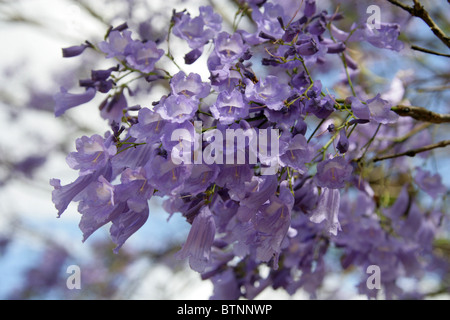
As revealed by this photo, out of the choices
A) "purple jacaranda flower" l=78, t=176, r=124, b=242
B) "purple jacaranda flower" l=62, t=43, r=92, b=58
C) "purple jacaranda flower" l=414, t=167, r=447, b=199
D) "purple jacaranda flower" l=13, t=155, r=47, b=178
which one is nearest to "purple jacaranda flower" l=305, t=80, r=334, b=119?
"purple jacaranda flower" l=78, t=176, r=124, b=242

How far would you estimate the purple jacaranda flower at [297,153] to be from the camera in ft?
2.28

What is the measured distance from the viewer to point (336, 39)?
1015mm

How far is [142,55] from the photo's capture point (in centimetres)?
83

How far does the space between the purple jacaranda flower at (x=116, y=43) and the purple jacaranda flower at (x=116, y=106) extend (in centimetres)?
10

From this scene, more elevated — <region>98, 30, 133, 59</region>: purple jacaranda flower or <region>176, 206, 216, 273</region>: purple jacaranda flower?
<region>98, 30, 133, 59</region>: purple jacaranda flower

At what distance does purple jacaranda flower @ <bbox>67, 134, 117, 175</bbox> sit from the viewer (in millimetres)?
712

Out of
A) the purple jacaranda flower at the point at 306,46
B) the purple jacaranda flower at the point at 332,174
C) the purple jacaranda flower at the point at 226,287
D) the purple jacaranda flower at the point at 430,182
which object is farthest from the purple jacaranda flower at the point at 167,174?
the purple jacaranda flower at the point at 430,182

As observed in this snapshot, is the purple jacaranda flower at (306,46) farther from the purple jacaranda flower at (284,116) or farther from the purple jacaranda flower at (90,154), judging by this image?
the purple jacaranda flower at (90,154)

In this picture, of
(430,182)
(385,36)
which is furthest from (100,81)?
(430,182)

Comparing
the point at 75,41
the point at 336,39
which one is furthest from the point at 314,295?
the point at 75,41

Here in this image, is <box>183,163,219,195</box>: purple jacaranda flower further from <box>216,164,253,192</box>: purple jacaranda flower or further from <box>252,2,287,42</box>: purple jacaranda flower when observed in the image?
<box>252,2,287,42</box>: purple jacaranda flower

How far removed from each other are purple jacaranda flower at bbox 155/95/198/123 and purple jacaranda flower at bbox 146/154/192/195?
0.06 m

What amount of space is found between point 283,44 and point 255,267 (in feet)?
1.86
